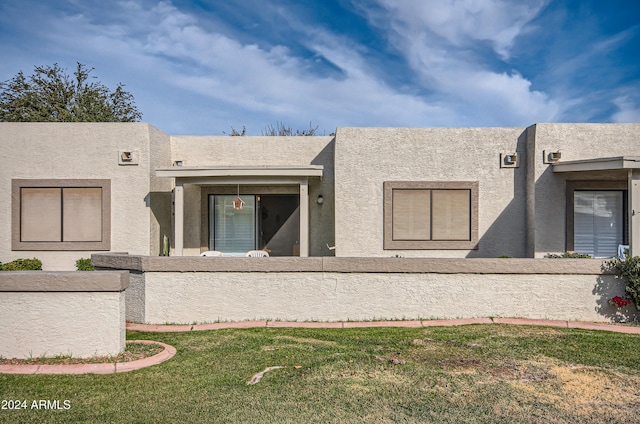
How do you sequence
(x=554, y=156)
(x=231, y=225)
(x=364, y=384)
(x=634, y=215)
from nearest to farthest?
(x=364, y=384), (x=634, y=215), (x=554, y=156), (x=231, y=225)

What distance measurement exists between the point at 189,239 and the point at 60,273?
25.7 ft

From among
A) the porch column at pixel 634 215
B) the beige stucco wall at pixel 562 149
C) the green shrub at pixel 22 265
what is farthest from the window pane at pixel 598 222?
the green shrub at pixel 22 265

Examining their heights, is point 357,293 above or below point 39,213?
below

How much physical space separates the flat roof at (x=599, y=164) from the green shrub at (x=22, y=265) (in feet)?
46.2

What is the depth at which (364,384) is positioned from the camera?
535cm

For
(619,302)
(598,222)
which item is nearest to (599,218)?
(598,222)

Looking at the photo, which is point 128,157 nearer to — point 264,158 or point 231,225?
point 231,225

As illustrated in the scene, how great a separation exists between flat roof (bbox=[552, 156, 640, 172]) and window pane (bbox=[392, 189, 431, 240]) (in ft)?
11.4

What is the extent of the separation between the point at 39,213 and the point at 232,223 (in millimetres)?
5332

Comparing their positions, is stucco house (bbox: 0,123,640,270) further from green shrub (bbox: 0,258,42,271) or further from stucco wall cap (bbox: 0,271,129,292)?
stucco wall cap (bbox: 0,271,129,292)

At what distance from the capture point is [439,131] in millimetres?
12961

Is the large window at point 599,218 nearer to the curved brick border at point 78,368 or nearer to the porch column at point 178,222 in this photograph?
the porch column at point 178,222

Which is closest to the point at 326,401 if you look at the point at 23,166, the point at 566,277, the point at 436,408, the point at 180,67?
the point at 436,408

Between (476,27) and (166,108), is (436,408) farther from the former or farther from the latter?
(166,108)
